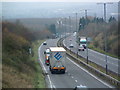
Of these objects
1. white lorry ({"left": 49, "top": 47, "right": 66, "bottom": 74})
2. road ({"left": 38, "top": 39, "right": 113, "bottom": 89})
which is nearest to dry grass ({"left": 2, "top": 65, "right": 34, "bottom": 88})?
road ({"left": 38, "top": 39, "right": 113, "bottom": 89})

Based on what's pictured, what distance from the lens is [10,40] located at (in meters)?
25.9

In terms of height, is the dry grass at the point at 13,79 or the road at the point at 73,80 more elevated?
the dry grass at the point at 13,79

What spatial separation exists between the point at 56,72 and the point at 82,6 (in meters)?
27.7

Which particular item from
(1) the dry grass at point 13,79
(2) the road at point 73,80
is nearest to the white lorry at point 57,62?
(2) the road at point 73,80

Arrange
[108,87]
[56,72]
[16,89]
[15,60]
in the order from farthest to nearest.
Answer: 1. [56,72]
2. [15,60]
3. [108,87]
4. [16,89]

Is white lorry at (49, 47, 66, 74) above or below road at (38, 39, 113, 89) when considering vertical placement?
above

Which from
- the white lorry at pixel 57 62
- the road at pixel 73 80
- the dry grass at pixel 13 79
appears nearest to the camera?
the dry grass at pixel 13 79

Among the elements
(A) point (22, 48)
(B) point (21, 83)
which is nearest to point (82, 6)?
(A) point (22, 48)

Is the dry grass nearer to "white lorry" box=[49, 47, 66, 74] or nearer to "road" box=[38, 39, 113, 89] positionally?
"road" box=[38, 39, 113, 89]

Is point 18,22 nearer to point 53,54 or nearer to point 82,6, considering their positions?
point 53,54

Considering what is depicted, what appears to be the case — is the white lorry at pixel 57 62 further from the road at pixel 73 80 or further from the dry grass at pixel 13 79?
the dry grass at pixel 13 79

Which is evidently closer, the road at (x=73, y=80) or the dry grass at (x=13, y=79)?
the dry grass at (x=13, y=79)

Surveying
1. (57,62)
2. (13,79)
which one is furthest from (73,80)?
(13,79)

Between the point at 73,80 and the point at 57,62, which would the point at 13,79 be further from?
the point at 57,62
